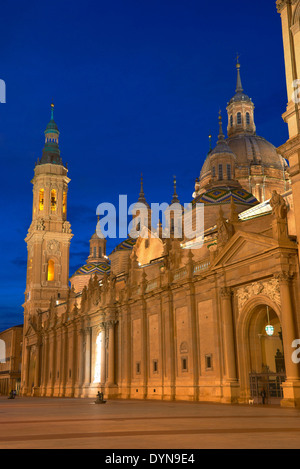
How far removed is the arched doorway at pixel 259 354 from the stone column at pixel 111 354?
18.9 meters

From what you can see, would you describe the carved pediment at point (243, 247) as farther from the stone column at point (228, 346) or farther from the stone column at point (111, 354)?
the stone column at point (111, 354)

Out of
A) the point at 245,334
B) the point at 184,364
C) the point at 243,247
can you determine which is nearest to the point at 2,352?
the point at 184,364

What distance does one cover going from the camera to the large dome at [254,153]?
6931 cm

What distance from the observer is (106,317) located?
152 ft

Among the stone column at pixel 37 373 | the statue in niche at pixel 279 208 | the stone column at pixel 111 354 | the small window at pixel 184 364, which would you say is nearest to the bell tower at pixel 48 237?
the stone column at pixel 37 373

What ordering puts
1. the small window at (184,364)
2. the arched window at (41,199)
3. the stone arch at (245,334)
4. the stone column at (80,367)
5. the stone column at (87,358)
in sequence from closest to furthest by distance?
the stone arch at (245,334), the small window at (184,364), the stone column at (87,358), the stone column at (80,367), the arched window at (41,199)

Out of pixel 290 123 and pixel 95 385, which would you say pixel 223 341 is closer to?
pixel 290 123

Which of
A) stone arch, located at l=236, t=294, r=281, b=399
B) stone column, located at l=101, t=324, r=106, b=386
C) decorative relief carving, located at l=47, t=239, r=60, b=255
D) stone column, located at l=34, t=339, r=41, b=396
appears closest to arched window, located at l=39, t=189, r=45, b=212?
decorative relief carving, located at l=47, t=239, r=60, b=255

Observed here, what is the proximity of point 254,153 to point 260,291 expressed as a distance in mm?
46204

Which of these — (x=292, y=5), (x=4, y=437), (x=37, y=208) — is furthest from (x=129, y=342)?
(x=37, y=208)

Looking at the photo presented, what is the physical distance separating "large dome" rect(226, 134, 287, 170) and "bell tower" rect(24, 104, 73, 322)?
2962cm

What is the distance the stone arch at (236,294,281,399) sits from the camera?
27266 millimetres

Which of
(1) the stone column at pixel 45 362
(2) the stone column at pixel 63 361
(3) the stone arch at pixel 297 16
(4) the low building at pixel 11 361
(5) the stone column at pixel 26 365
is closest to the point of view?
(3) the stone arch at pixel 297 16

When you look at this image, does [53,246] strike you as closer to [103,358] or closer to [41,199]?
[41,199]
